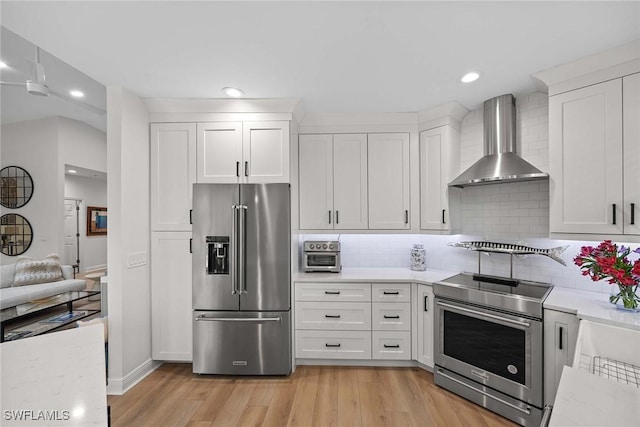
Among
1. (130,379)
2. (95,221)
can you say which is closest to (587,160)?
(130,379)

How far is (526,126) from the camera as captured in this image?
262 centimetres

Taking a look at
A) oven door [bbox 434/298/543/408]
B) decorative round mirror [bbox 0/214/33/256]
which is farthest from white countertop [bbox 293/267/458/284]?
decorative round mirror [bbox 0/214/33/256]

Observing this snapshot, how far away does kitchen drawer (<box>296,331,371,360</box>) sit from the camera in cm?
283

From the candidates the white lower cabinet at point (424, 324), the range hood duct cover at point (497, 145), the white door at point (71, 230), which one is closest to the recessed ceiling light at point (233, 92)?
the range hood duct cover at point (497, 145)

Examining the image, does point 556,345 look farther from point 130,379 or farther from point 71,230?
point 71,230

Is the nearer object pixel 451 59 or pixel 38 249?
pixel 451 59

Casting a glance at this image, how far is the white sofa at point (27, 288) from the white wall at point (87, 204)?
11.7 ft

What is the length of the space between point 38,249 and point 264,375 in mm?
5496

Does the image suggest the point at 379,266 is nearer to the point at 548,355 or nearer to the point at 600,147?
the point at 548,355

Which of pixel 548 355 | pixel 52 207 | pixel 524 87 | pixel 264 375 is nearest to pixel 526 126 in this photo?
pixel 524 87

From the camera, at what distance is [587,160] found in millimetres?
2068

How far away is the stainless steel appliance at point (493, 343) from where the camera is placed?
2.03 meters

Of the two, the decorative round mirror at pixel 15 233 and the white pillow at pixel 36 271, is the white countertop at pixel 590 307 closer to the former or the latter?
the white pillow at pixel 36 271

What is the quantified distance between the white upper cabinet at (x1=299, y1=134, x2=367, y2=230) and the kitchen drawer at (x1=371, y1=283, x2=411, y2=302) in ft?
2.19
